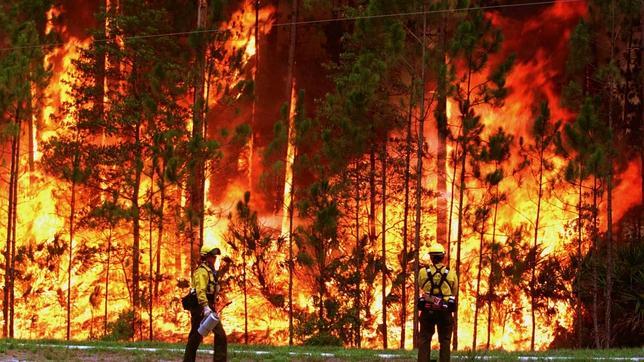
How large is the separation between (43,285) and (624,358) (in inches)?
780

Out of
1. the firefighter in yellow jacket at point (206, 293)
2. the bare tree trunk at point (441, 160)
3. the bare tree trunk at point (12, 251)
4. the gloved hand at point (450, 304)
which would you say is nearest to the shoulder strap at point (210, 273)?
the firefighter in yellow jacket at point (206, 293)

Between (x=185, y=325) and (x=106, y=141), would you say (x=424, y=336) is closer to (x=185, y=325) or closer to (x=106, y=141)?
(x=185, y=325)

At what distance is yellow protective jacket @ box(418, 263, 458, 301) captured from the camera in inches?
386

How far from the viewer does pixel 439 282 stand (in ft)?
32.2

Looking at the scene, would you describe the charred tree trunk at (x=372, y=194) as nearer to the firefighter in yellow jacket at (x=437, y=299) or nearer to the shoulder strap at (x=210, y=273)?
the firefighter in yellow jacket at (x=437, y=299)

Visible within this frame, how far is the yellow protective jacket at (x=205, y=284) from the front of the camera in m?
9.63

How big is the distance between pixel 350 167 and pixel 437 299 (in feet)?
47.1

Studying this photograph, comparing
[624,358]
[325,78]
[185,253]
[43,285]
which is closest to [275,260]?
[185,253]

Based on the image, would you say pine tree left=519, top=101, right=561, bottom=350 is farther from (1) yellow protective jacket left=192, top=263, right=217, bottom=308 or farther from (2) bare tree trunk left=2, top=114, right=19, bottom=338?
(2) bare tree trunk left=2, top=114, right=19, bottom=338

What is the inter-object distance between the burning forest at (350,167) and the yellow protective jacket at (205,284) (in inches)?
442

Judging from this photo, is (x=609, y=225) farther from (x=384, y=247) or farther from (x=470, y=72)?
(x=384, y=247)

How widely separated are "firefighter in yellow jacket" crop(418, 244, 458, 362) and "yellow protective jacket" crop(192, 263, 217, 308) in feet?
7.48

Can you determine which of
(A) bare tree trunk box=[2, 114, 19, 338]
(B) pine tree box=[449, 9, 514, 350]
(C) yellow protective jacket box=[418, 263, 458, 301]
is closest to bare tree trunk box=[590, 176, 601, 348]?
(B) pine tree box=[449, 9, 514, 350]

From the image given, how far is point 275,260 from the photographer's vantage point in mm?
25016
